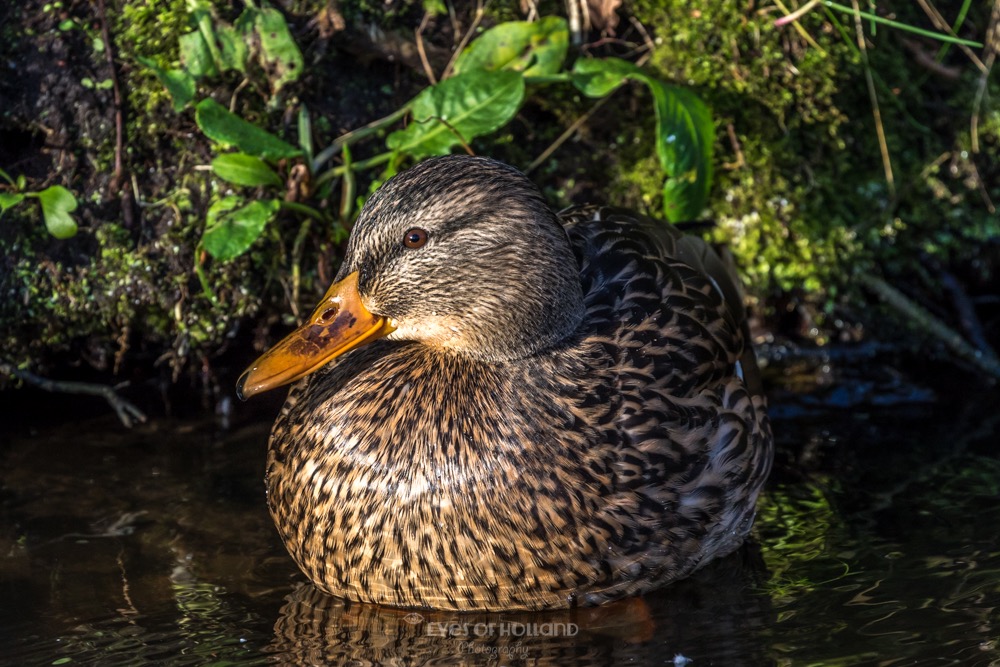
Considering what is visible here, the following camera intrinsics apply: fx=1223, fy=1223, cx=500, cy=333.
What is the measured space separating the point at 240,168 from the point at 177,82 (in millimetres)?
397

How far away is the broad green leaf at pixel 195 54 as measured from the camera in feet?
14.8

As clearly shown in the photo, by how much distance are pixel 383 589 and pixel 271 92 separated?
214 centimetres

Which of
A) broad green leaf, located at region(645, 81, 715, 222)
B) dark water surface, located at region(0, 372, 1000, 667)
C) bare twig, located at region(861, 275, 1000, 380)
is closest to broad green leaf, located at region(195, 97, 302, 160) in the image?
dark water surface, located at region(0, 372, 1000, 667)

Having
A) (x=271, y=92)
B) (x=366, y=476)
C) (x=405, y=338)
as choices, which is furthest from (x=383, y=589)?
(x=271, y=92)

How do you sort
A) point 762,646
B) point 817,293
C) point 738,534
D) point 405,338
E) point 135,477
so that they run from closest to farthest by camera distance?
point 762,646 < point 405,338 < point 738,534 < point 135,477 < point 817,293

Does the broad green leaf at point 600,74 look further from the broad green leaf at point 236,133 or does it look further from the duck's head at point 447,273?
the duck's head at point 447,273

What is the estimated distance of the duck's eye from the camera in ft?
Answer: 11.2

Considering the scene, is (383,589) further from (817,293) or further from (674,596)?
(817,293)

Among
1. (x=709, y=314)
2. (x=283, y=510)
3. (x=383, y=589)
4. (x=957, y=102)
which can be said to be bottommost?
(x=383, y=589)

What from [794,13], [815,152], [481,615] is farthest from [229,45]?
[815,152]

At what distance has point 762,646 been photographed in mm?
3383

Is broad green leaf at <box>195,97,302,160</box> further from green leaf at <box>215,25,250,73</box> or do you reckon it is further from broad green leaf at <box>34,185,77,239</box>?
broad green leaf at <box>34,185,77,239</box>

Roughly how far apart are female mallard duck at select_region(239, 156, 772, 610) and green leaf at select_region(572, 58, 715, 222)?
1206 mm

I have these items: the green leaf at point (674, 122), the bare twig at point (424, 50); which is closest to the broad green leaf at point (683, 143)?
the green leaf at point (674, 122)
